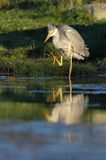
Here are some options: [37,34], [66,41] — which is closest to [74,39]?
[66,41]

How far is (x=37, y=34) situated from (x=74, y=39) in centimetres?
507

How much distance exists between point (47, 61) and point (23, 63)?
32.2 inches

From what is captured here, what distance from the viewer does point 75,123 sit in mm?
9820

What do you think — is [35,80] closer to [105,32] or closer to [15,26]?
[105,32]

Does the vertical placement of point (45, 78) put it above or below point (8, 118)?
below

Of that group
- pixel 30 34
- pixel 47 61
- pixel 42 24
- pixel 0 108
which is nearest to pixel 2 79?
pixel 47 61

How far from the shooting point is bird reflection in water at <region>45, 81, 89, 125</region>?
10.3 m

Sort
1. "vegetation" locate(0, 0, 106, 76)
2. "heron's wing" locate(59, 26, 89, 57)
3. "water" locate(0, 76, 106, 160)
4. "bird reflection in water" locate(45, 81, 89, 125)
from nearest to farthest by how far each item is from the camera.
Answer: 1. "water" locate(0, 76, 106, 160)
2. "bird reflection in water" locate(45, 81, 89, 125)
3. "vegetation" locate(0, 0, 106, 76)
4. "heron's wing" locate(59, 26, 89, 57)

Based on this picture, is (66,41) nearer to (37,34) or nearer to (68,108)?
(37,34)

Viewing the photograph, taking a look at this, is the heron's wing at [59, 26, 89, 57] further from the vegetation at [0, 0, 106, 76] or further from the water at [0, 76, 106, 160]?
the water at [0, 76, 106, 160]

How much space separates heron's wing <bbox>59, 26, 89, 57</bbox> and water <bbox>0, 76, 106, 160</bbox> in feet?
12.1

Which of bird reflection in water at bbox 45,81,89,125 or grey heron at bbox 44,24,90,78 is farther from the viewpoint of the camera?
grey heron at bbox 44,24,90,78

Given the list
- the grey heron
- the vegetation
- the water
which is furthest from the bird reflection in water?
the grey heron

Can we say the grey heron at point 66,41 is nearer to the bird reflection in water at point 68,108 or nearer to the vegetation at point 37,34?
the vegetation at point 37,34
